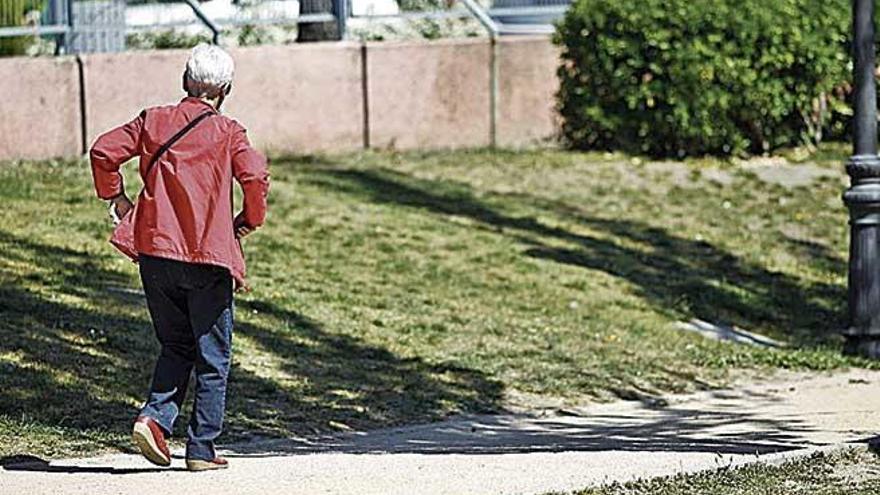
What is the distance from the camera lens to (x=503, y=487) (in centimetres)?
673

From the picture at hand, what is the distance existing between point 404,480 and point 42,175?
25.9 ft

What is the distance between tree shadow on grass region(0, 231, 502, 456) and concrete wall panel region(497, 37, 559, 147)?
20.3ft

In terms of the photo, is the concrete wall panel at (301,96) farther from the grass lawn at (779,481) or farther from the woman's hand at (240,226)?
the grass lawn at (779,481)

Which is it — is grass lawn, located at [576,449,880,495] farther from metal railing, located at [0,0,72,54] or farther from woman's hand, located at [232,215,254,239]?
metal railing, located at [0,0,72,54]

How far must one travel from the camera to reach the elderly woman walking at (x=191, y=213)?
6688 mm

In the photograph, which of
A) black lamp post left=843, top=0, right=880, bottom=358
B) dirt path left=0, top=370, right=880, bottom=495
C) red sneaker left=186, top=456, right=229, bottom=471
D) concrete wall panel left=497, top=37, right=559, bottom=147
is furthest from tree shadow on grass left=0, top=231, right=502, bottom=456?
concrete wall panel left=497, top=37, right=559, bottom=147

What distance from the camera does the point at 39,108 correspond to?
47.8 ft

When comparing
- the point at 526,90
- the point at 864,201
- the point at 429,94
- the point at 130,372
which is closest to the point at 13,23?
the point at 429,94

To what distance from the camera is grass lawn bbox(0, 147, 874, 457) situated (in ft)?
30.5

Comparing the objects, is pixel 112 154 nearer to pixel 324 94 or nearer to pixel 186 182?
pixel 186 182

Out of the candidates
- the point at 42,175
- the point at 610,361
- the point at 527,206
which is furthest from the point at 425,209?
the point at 610,361

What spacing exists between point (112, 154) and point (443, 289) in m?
5.62

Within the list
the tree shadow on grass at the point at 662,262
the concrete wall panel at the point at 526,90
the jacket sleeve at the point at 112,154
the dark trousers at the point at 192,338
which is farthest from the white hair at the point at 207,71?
the concrete wall panel at the point at 526,90

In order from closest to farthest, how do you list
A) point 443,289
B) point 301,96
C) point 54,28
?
point 443,289 < point 54,28 < point 301,96
